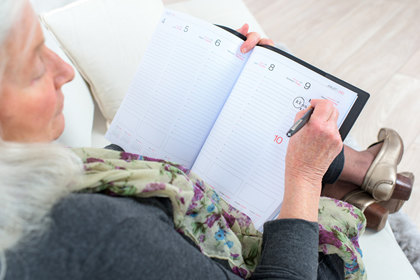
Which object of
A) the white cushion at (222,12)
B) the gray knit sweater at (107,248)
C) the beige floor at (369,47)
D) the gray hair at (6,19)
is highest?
the beige floor at (369,47)

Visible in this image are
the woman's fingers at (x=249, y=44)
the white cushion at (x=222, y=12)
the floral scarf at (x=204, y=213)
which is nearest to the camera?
the floral scarf at (x=204, y=213)

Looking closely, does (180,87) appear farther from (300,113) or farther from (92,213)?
(92,213)

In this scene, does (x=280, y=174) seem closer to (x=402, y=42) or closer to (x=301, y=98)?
(x=301, y=98)

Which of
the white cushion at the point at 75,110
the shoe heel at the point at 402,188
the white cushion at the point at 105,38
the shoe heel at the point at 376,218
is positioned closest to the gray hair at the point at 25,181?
the white cushion at the point at 75,110

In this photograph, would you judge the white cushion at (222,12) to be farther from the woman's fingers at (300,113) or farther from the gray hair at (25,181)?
the gray hair at (25,181)

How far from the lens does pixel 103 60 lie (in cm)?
93

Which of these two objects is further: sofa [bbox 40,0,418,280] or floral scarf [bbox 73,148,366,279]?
sofa [bbox 40,0,418,280]

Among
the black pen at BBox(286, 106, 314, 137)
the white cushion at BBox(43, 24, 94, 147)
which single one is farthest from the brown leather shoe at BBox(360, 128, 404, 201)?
the white cushion at BBox(43, 24, 94, 147)

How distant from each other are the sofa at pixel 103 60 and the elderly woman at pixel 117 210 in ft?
0.56

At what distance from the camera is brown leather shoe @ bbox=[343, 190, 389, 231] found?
87 centimetres

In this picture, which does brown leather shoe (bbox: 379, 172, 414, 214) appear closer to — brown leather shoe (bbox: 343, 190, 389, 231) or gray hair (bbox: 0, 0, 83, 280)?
brown leather shoe (bbox: 343, 190, 389, 231)

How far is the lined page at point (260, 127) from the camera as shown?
701 mm

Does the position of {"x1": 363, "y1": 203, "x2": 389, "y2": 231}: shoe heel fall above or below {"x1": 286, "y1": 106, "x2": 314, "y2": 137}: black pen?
below

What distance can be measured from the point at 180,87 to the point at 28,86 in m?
0.38
